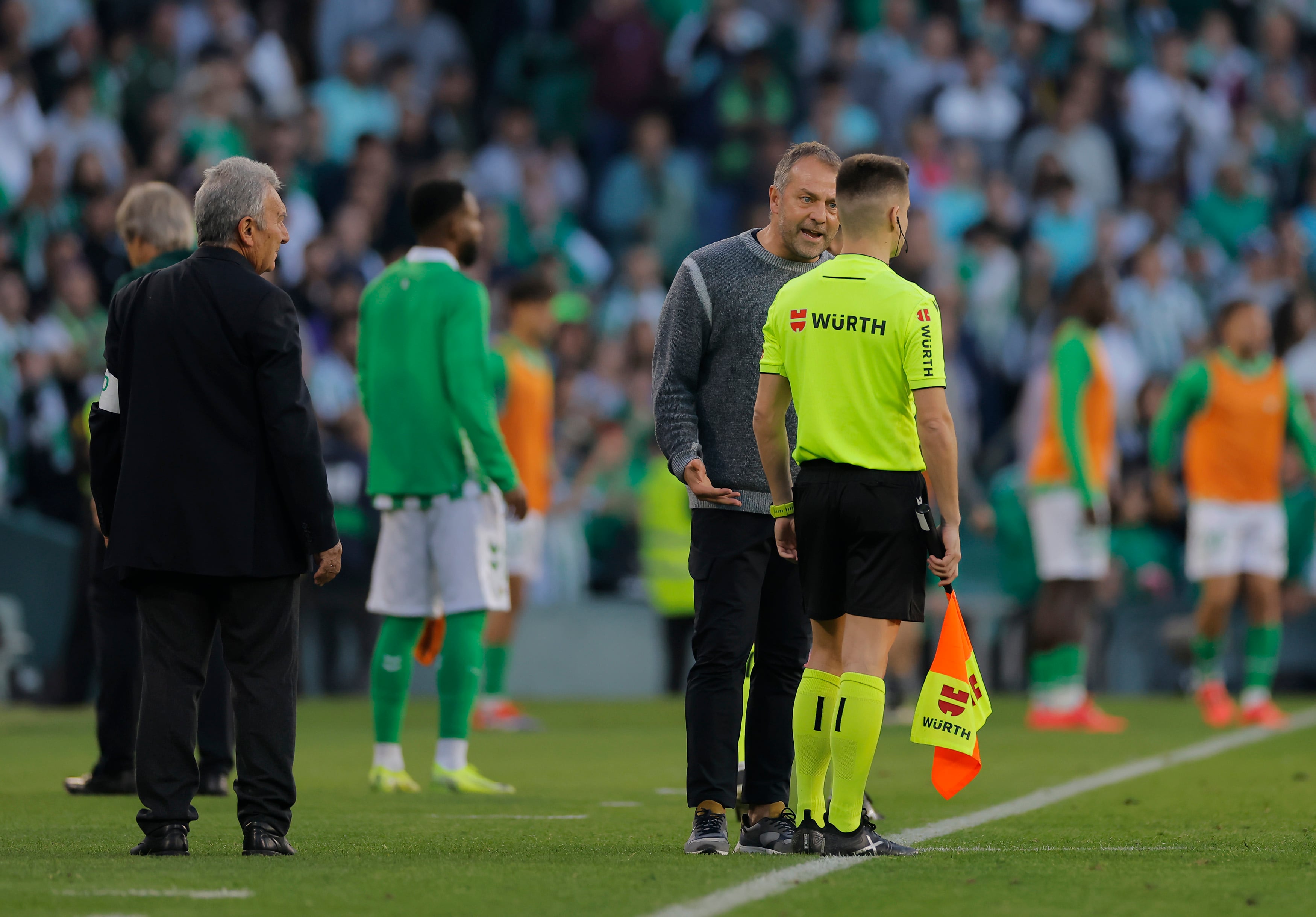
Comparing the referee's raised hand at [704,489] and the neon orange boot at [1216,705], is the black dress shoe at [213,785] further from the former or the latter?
the neon orange boot at [1216,705]

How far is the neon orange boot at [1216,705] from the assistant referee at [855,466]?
22.2 ft

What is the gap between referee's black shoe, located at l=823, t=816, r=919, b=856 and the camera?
575 centimetres

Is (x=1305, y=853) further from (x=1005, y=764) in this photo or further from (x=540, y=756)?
(x=540, y=756)

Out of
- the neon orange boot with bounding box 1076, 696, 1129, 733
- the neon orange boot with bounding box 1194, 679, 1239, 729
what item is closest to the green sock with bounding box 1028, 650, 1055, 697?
the neon orange boot with bounding box 1076, 696, 1129, 733

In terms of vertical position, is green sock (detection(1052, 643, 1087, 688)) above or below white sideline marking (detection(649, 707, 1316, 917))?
above

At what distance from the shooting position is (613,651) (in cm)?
1512

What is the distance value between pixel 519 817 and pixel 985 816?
5.52 ft

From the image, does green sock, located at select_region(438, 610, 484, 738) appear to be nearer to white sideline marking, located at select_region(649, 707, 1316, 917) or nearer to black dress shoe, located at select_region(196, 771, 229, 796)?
black dress shoe, located at select_region(196, 771, 229, 796)

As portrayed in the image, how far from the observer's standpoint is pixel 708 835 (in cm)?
598

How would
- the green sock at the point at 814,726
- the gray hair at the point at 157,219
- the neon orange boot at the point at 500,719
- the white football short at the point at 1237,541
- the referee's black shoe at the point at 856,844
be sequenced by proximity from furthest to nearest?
the white football short at the point at 1237,541 → the neon orange boot at the point at 500,719 → the gray hair at the point at 157,219 → the green sock at the point at 814,726 → the referee's black shoe at the point at 856,844

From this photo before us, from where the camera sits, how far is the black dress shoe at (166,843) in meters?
5.76

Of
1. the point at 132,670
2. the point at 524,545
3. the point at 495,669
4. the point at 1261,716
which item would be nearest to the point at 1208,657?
the point at 1261,716

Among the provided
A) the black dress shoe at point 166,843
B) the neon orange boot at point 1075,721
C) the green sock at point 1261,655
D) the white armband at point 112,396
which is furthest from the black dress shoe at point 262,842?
the green sock at point 1261,655

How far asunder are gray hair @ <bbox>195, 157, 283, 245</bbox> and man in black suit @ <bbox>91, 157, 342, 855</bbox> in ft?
0.28
